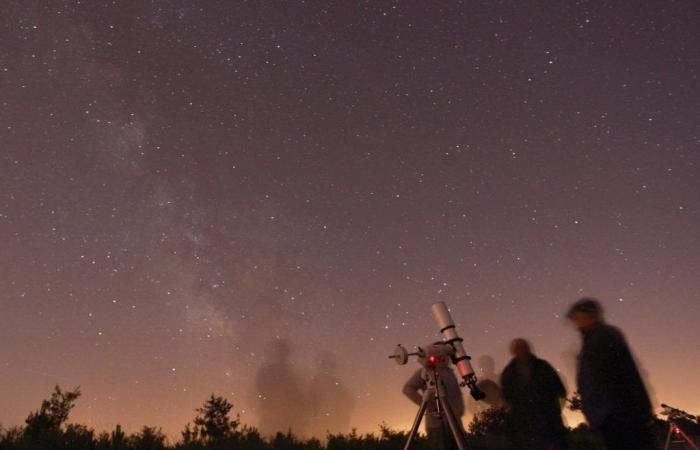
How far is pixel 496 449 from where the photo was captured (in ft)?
23.0

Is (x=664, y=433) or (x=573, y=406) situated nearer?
(x=664, y=433)

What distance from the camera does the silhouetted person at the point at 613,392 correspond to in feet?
12.0

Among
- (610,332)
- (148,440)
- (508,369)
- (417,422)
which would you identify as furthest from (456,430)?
(148,440)

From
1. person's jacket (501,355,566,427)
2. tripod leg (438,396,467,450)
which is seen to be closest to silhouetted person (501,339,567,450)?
person's jacket (501,355,566,427)

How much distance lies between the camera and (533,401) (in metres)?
4.71

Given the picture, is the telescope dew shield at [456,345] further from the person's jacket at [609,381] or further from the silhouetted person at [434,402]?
the person's jacket at [609,381]

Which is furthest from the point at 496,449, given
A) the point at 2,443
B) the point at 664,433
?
the point at 2,443

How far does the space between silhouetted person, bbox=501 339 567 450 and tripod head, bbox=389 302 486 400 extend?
447 millimetres

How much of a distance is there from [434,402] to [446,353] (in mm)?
872

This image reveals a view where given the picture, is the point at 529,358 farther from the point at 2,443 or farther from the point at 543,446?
the point at 2,443

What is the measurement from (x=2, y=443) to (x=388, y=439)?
16.4ft

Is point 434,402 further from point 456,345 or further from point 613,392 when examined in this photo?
point 613,392

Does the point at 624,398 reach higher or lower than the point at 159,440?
lower

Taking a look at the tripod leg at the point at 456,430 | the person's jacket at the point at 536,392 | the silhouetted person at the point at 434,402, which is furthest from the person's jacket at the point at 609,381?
the silhouetted person at the point at 434,402
